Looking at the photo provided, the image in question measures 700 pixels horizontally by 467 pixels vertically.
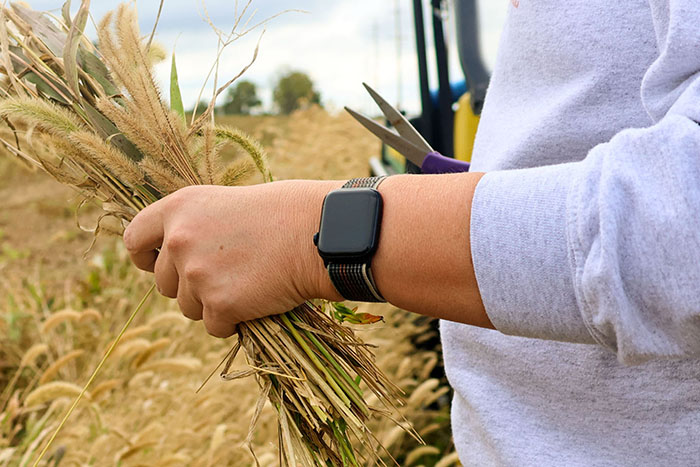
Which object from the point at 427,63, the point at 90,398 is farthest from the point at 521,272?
the point at 427,63

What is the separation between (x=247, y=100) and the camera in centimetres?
643

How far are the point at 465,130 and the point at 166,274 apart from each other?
209 centimetres

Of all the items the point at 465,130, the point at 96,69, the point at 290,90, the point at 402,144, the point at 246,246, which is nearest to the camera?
the point at 246,246

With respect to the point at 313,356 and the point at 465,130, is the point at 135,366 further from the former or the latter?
the point at 465,130

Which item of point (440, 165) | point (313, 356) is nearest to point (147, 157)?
point (313, 356)

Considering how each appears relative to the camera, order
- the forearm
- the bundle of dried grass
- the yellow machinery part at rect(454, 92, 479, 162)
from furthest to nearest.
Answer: the yellow machinery part at rect(454, 92, 479, 162) < the bundle of dried grass < the forearm

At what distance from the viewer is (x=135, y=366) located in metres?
2.08

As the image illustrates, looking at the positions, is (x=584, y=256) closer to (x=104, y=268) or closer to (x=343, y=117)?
(x=104, y=268)

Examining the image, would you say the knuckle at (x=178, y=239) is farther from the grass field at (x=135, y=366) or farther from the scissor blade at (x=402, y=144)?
the scissor blade at (x=402, y=144)

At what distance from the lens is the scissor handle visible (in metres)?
1.23

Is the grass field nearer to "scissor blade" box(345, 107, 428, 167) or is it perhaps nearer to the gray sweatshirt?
"scissor blade" box(345, 107, 428, 167)

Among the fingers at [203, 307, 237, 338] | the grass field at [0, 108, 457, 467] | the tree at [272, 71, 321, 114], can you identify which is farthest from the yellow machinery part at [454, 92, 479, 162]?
the tree at [272, 71, 321, 114]

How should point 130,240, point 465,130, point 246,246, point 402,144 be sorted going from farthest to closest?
point 465,130 < point 402,144 < point 130,240 < point 246,246

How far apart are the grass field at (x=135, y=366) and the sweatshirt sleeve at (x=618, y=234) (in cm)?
50
